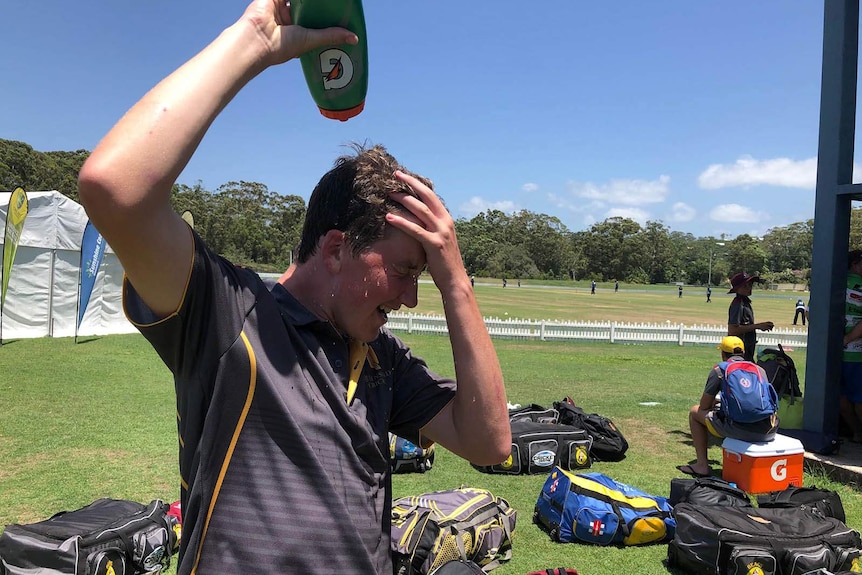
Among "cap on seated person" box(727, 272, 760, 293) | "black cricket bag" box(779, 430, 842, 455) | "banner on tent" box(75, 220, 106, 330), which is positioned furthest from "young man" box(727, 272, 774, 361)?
"banner on tent" box(75, 220, 106, 330)

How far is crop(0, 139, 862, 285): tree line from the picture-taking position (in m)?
68.8

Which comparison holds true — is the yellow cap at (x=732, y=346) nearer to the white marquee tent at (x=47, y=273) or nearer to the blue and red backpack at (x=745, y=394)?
the blue and red backpack at (x=745, y=394)

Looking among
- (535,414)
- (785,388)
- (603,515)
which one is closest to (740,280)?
(785,388)

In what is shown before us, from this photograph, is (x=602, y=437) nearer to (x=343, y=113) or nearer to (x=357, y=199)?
(x=343, y=113)

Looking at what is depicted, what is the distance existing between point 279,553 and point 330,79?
1.12 meters

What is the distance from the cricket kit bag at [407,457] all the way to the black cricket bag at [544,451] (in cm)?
57

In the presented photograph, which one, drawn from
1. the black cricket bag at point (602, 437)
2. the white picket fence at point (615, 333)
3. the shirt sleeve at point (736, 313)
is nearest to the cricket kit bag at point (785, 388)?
the shirt sleeve at point (736, 313)

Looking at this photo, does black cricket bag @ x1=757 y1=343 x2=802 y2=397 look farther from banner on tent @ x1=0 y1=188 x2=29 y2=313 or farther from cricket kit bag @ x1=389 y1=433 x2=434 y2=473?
banner on tent @ x1=0 y1=188 x2=29 y2=313

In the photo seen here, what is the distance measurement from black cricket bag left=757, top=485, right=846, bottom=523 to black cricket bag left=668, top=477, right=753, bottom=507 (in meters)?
0.16

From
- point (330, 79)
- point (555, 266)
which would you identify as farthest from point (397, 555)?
point (555, 266)

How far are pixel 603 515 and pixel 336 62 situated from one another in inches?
164

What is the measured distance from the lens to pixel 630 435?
765 centimetres

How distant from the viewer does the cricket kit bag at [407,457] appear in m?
5.95

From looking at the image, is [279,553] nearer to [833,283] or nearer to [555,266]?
[833,283]
